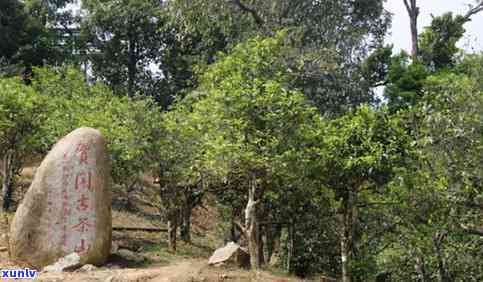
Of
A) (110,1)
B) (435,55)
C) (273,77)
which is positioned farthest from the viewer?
(110,1)

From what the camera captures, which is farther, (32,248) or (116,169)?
(116,169)

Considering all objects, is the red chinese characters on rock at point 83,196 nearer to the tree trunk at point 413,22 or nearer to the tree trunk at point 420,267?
the tree trunk at point 420,267

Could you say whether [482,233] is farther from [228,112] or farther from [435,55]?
[435,55]

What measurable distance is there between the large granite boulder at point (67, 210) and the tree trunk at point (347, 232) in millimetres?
3991

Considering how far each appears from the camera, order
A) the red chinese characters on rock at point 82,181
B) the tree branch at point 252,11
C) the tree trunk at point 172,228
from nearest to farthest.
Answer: the red chinese characters on rock at point 82,181, the tree trunk at point 172,228, the tree branch at point 252,11

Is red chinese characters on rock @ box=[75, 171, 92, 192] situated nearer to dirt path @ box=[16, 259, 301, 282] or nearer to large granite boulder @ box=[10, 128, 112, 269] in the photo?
large granite boulder @ box=[10, 128, 112, 269]

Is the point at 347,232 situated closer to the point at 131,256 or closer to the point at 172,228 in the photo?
the point at 131,256

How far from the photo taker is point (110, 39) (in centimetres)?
2488

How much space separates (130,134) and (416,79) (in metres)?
9.78

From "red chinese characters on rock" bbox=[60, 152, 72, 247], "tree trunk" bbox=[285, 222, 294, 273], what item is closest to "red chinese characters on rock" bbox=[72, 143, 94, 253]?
"red chinese characters on rock" bbox=[60, 152, 72, 247]

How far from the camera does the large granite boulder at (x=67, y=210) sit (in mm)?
9188

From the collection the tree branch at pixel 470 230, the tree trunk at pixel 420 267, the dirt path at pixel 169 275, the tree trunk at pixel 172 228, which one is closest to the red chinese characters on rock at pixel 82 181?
the dirt path at pixel 169 275

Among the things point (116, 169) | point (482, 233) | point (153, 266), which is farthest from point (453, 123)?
point (116, 169)

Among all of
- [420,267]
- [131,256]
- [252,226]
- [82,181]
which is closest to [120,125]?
[82,181]
